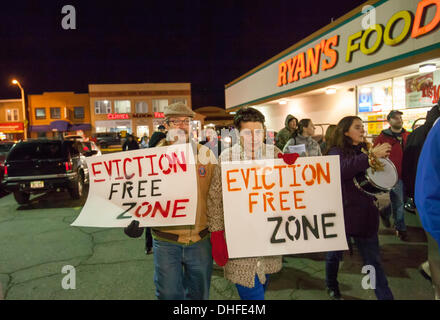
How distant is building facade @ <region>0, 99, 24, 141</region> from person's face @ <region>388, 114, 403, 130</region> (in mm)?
47417

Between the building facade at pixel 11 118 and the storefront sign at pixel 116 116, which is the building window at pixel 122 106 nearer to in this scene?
the storefront sign at pixel 116 116

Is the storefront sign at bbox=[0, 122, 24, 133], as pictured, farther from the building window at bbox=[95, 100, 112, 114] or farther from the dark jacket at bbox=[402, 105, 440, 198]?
the dark jacket at bbox=[402, 105, 440, 198]

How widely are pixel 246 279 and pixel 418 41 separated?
277 inches

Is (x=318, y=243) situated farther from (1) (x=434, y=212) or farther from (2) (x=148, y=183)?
(2) (x=148, y=183)

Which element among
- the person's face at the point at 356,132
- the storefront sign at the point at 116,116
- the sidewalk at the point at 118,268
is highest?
the storefront sign at the point at 116,116

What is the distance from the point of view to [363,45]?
8086 mm

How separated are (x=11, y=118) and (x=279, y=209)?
165 ft

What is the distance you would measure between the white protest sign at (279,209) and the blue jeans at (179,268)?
0.30 metres

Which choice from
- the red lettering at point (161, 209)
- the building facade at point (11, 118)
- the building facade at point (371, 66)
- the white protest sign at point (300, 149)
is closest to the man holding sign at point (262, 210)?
the red lettering at point (161, 209)

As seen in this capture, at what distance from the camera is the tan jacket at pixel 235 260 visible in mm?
2104

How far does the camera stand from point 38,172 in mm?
7734

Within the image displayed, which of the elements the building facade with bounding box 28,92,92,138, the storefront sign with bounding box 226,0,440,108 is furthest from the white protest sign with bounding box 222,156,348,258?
the building facade with bounding box 28,92,92,138

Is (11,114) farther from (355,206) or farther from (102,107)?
(355,206)
